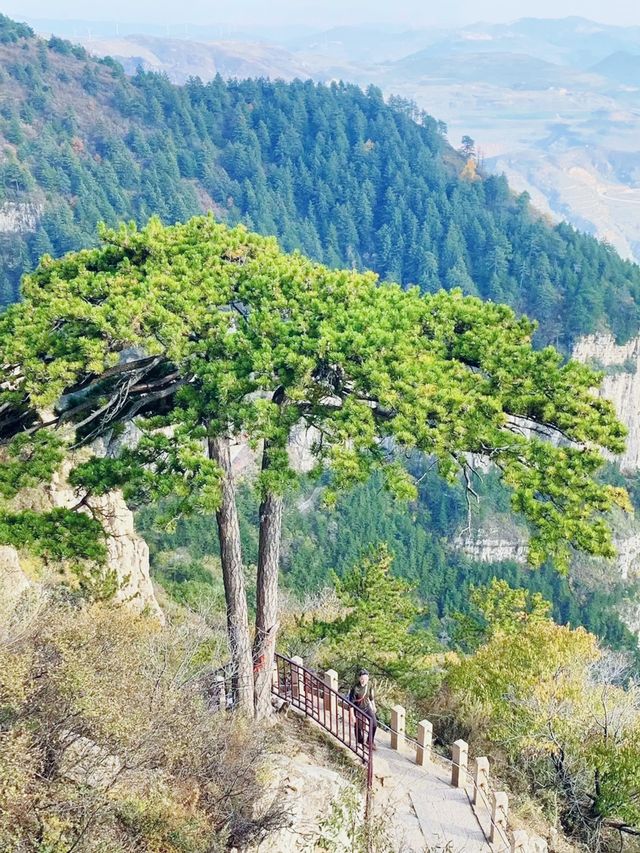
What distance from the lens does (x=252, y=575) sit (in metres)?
37.1

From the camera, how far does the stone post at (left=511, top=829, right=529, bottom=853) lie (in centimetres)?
994

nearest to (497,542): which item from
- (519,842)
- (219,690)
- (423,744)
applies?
(423,744)

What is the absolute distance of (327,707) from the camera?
1211cm

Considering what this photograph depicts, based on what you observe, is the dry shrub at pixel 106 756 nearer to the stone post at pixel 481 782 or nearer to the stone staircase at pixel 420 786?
the stone staircase at pixel 420 786

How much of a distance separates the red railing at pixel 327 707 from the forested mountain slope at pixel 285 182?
70.5 meters

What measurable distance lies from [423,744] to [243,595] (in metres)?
3.31

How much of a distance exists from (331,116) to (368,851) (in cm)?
13180

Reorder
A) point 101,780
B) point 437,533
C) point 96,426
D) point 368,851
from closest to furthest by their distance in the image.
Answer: point 101,780 < point 368,851 < point 96,426 < point 437,533

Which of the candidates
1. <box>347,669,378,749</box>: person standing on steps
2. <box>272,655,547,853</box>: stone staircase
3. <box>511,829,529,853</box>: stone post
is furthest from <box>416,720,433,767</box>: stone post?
<box>511,829,529,853</box>: stone post

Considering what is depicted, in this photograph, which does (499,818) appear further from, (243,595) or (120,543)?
(120,543)

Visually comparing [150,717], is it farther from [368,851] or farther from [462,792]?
[462,792]

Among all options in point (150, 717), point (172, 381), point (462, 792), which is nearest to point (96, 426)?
point (172, 381)

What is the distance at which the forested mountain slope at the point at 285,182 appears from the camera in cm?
9000

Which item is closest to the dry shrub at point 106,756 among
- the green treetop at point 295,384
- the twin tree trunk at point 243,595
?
the green treetop at point 295,384
